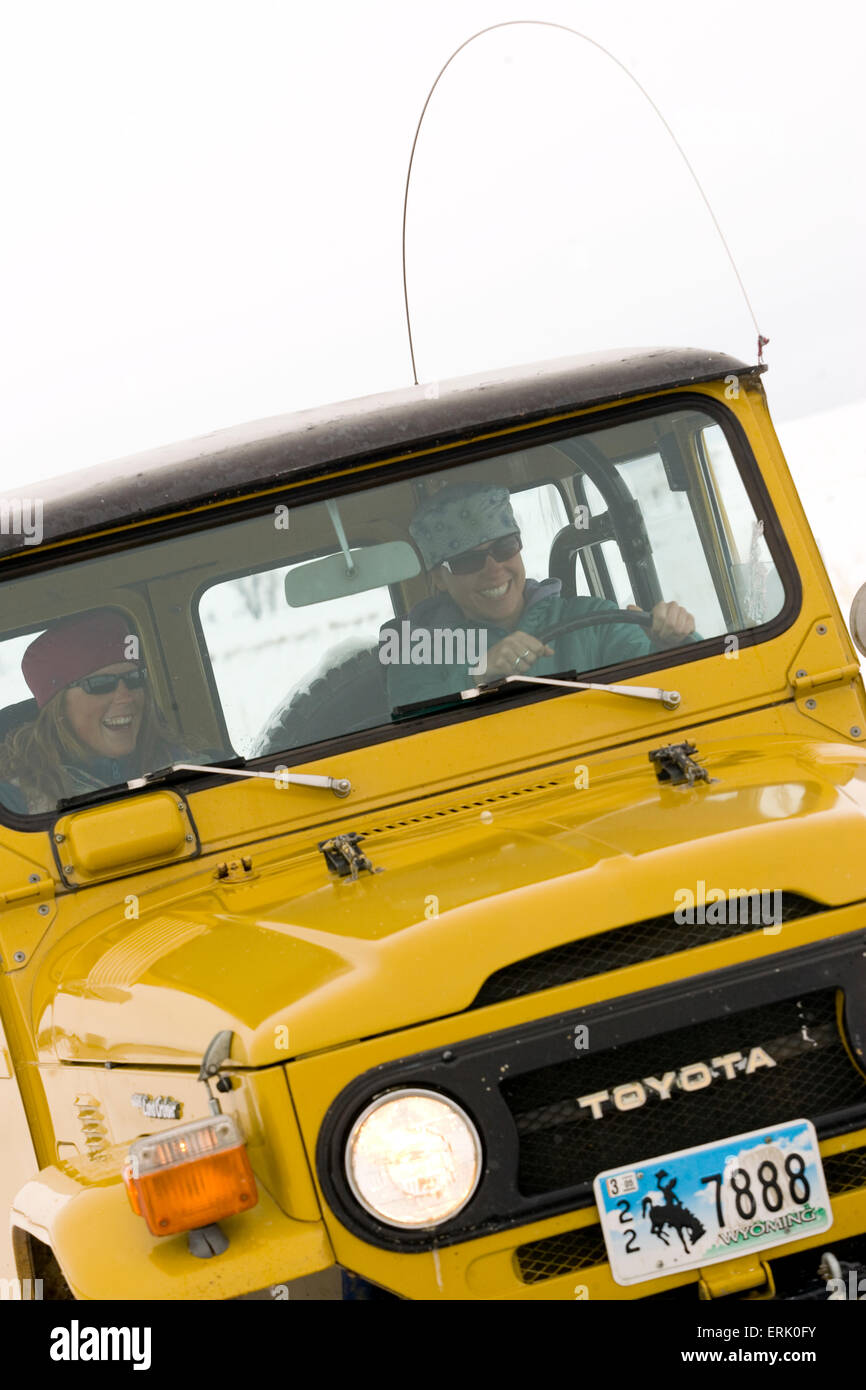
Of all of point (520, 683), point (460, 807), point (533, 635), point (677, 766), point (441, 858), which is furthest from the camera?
point (533, 635)

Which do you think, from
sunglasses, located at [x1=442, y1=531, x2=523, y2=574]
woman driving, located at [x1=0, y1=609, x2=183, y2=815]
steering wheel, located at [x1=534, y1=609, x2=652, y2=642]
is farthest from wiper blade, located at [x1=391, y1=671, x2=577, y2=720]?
woman driving, located at [x1=0, y1=609, x2=183, y2=815]

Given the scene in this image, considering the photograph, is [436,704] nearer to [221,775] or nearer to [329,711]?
[329,711]

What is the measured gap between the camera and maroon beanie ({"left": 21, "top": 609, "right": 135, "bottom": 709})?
12.3ft

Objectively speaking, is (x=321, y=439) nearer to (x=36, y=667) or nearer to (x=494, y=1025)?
(x=36, y=667)

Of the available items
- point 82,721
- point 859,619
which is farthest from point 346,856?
point 859,619

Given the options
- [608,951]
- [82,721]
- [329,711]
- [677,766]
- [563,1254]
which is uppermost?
[82,721]

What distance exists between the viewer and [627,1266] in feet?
8.21

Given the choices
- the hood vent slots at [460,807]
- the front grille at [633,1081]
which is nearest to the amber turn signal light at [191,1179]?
the front grille at [633,1081]

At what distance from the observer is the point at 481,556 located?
379 centimetres

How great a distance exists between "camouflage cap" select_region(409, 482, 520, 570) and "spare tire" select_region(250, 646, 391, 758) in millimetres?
328

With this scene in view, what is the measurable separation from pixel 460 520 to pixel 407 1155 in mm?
1767

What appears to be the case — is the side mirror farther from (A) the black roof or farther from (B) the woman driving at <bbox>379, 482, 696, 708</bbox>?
(A) the black roof

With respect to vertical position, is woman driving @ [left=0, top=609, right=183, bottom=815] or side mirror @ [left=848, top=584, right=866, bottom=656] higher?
woman driving @ [left=0, top=609, right=183, bottom=815]

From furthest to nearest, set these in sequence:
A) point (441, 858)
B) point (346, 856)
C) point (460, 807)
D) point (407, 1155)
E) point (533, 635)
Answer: point (533, 635) < point (460, 807) < point (346, 856) < point (441, 858) < point (407, 1155)
